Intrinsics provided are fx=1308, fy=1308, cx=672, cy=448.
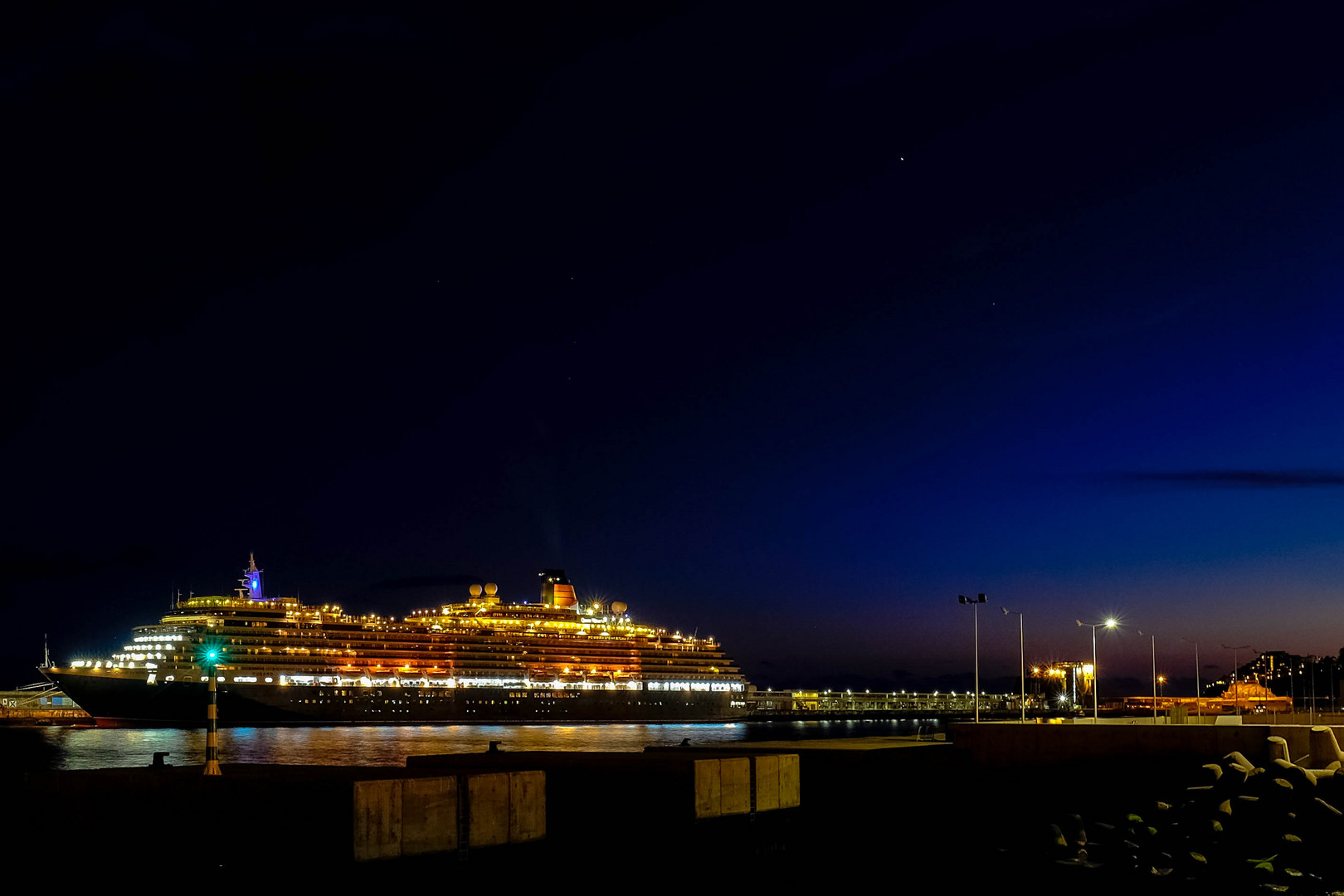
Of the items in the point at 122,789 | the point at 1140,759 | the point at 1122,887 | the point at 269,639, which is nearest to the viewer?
the point at 122,789

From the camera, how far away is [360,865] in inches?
659

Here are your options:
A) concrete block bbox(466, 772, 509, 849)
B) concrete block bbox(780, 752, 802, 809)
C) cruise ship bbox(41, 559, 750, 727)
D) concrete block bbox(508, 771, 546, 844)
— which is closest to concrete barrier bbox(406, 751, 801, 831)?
concrete block bbox(780, 752, 802, 809)

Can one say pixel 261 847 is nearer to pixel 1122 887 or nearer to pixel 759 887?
pixel 759 887

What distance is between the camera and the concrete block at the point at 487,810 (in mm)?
18281

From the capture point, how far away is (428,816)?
17609 millimetres

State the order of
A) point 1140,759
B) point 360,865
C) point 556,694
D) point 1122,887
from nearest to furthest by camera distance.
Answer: point 360,865 → point 1122,887 → point 1140,759 → point 556,694

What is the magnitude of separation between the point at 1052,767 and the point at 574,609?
3852 inches

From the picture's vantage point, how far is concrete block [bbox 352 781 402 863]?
16.8 metres

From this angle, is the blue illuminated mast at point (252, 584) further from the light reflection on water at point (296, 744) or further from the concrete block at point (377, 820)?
the concrete block at point (377, 820)

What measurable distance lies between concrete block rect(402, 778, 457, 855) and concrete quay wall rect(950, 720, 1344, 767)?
16578 millimetres

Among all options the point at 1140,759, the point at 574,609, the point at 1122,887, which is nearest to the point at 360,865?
the point at 1122,887

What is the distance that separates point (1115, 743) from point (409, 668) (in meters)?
87.0

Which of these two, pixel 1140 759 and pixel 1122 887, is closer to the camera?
pixel 1122 887

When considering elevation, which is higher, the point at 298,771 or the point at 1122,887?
the point at 298,771
